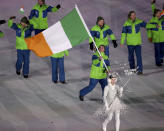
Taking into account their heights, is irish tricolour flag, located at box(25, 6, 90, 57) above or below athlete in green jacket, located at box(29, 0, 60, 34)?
below

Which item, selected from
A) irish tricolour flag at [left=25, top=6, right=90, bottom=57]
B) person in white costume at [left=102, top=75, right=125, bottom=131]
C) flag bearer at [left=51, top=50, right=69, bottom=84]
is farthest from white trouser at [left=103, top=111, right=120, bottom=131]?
flag bearer at [left=51, top=50, right=69, bottom=84]

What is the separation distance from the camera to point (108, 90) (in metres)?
11.7

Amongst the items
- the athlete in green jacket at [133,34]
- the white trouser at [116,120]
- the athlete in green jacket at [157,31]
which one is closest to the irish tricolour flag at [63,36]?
the white trouser at [116,120]

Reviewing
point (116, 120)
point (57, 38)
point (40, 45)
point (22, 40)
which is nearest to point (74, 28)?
point (57, 38)

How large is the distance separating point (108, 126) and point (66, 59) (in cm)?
566

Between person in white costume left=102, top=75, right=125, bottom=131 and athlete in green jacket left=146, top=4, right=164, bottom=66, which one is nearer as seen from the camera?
person in white costume left=102, top=75, right=125, bottom=131

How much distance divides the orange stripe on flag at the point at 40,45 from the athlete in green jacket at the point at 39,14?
372 cm

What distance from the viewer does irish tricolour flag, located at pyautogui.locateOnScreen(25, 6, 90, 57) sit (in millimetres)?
12367

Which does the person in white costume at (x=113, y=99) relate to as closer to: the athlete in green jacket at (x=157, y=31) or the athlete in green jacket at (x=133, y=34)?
the athlete in green jacket at (x=133, y=34)

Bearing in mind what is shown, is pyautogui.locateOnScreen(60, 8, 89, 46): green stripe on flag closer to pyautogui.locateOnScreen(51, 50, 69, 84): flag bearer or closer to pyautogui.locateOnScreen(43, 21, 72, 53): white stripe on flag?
pyautogui.locateOnScreen(43, 21, 72, 53): white stripe on flag

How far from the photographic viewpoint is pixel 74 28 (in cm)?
1248

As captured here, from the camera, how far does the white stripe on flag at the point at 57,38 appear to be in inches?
498

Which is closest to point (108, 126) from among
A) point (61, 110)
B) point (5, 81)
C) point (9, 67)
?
point (61, 110)

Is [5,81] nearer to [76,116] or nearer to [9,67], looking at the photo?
[9,67]
